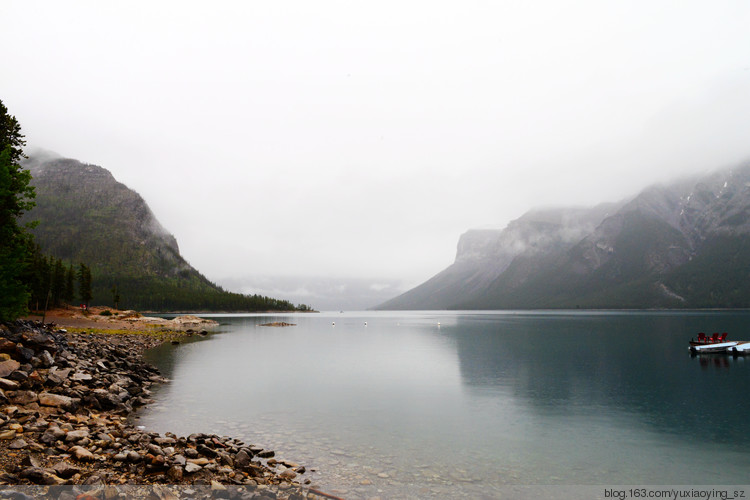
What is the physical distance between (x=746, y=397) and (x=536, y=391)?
778 inches

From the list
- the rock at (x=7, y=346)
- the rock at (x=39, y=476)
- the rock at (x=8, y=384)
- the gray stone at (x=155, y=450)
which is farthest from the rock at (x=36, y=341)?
the rock at (x=39, y=476)

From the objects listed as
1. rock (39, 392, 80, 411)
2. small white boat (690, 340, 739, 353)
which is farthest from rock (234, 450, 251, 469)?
small white boat (690, 340, 739, 353)

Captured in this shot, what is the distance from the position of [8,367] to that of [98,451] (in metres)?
12.8

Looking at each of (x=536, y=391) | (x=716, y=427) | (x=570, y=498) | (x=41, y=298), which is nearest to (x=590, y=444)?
(x=570, y=498)

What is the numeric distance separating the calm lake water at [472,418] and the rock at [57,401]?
442cm

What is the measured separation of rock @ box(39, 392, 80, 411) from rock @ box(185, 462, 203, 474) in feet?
40.1

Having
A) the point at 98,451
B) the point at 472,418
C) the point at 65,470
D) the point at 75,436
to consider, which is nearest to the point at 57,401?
the point at 75,436

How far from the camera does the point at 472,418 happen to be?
31.4 meters

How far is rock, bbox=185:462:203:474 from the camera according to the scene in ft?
51.1

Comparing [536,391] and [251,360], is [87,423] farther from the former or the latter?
[251,360]

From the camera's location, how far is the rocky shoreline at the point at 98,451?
1409 cm

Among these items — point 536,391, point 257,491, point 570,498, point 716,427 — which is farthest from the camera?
point 536,391

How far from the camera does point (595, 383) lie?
46.2m

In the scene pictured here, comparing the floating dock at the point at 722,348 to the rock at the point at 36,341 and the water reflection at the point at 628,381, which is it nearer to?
the water reflection at the point at 628,381
